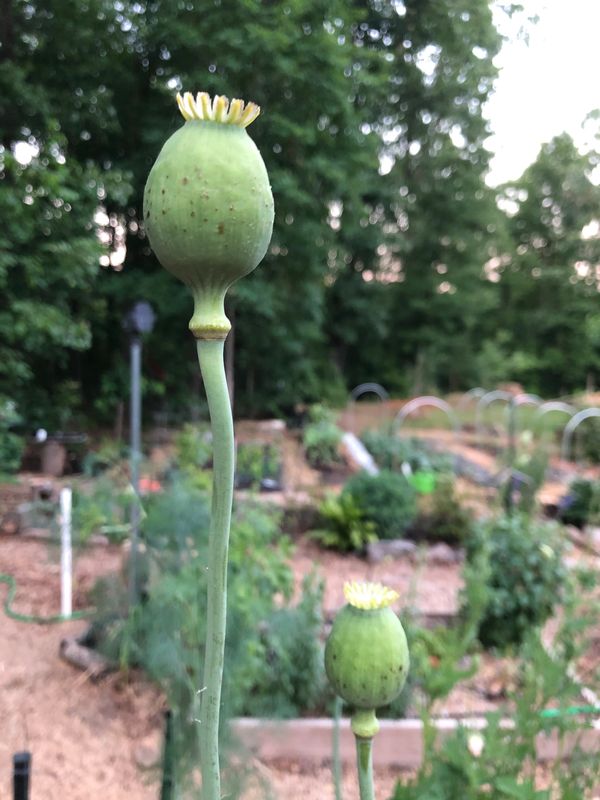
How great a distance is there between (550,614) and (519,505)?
6.10 ft

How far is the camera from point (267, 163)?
6785 millimetres

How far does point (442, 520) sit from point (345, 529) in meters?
0.88

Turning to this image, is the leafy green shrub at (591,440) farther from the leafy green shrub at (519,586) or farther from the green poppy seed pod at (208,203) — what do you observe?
the green poppy seed pod at (208,203)

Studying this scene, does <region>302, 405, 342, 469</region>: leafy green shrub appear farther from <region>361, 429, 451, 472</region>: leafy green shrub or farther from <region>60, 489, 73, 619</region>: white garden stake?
<region>60, 489, 73, 619</region>: white garden stake

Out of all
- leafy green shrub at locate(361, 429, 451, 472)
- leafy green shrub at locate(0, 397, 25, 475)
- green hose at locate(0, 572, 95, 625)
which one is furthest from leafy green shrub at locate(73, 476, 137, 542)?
leafy green shrub at locate(361, 429, 451, 472)

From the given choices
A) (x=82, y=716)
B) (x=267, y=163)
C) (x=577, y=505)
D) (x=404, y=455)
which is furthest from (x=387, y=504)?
(x=267, y=163)

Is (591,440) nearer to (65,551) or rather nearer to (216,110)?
(65,551)

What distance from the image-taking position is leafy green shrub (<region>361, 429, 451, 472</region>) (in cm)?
729

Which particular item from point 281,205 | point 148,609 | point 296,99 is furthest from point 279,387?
point 148,609

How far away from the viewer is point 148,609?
247 centimetres

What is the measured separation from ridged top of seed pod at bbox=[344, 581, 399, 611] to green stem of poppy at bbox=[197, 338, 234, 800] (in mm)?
315

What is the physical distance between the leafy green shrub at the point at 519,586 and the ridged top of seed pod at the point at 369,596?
8.20ft

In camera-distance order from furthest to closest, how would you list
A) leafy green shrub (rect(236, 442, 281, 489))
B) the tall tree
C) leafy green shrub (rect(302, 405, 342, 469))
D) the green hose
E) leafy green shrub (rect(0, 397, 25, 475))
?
the tall tree, leafy green shrub (rect(302, 405, 342, 469)), leafy green shrub (rect(236, 442, 281, 489)), leafy green shrub (rect(0, 397, 25, 475)), the green hose

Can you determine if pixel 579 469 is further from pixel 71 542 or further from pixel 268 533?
pixel 71 542
